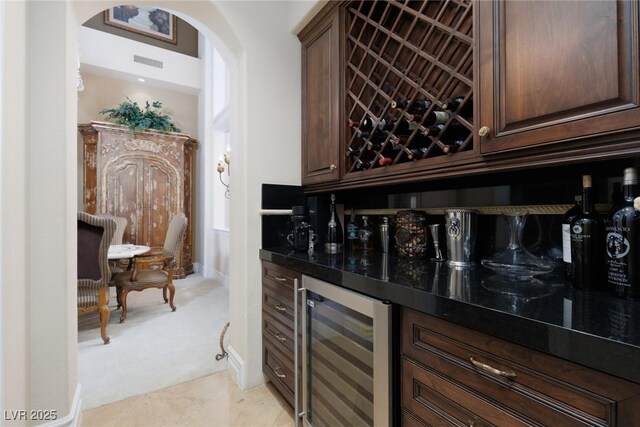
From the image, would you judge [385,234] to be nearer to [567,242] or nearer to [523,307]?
[567,242]

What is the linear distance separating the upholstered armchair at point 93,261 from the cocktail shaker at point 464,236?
8.86 feet

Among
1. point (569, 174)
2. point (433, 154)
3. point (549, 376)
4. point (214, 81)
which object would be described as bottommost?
point (549, 376)

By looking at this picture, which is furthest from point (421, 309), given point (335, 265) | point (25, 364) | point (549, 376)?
point (25, 364)

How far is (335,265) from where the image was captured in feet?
4.40

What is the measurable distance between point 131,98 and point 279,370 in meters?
5.52

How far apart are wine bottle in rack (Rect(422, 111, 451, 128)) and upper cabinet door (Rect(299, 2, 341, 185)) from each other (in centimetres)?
58

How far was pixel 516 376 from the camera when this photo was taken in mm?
705

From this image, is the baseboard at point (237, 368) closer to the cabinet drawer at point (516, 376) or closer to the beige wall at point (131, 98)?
the cabinet drawer at point (516, 376)

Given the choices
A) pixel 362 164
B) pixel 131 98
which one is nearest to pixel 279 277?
pixel 362 164

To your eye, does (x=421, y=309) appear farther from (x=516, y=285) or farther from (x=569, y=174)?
(x=569, y=174)

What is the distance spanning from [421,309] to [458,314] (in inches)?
4.8

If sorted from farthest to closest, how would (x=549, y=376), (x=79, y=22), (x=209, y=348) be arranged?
(x=209, y=348) < (x=79, y=22) < (x=549, y=376)

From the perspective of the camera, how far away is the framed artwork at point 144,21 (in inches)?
201

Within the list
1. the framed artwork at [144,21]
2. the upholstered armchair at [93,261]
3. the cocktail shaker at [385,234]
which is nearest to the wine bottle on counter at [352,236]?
the cocktail shaker at [385,234]
